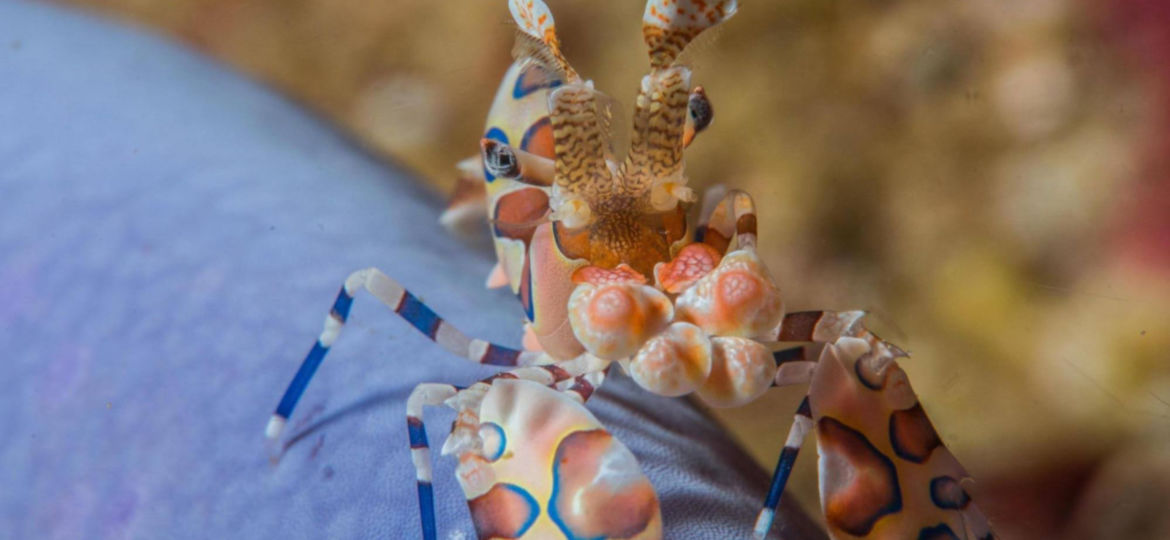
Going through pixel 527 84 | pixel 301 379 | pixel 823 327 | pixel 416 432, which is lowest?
pixel 301 379

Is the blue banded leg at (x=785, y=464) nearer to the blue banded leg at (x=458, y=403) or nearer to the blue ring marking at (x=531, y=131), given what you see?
the blue banded leg at (x=458, y=403)

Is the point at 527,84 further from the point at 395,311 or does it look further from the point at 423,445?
the point at 423,445

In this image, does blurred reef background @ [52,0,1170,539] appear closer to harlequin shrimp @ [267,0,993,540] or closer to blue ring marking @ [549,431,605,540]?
harlequin shrimp @ [267,0,993,540]

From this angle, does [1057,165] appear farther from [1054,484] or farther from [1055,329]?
[1054,484]

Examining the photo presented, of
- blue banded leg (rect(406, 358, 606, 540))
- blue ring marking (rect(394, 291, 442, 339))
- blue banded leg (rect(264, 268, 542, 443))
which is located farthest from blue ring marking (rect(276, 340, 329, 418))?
blue banded leg (rect(406, 358, 606, 540))

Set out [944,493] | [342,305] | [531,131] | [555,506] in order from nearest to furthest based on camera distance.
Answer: [555,506]
[944,493]
[342,305]
[531,131]

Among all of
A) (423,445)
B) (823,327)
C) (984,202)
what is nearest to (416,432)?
(423,445)
